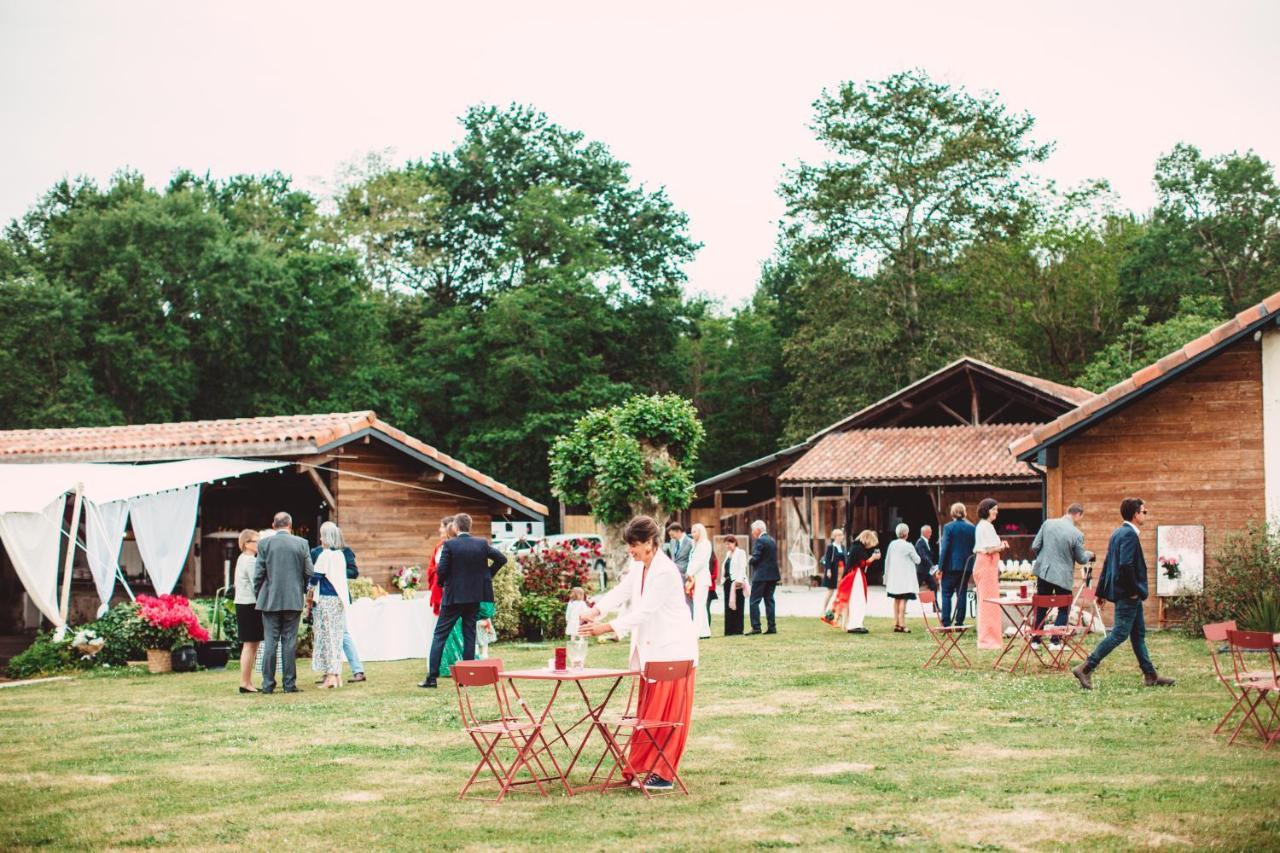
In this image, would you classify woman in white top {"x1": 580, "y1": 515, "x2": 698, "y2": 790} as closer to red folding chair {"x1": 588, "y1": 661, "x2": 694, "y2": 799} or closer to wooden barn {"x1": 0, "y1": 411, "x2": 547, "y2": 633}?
red folding chair {"x1": 588, "y1": 661, "x2": 694, "y2": 799}

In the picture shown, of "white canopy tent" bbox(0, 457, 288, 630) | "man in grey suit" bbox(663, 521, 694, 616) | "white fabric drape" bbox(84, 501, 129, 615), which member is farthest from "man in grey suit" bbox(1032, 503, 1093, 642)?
"white fabric drape" bbox(84, 501, 129, 615)

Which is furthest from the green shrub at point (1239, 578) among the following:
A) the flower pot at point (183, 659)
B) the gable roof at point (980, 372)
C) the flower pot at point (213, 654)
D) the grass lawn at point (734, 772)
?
the gable roof at point (980, 372)

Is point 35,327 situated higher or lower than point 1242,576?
higher

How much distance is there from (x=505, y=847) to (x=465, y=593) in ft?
20.4

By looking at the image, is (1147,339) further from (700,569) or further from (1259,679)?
(1259,679)

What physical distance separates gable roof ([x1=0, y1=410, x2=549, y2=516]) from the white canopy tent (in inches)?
29.5

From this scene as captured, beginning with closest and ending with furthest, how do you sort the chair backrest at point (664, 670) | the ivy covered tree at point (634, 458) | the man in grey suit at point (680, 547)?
the chair backrest at point (664, 670) → the man in grey suit at point (680, 547) → the ivy covered tree at point (634, 458)

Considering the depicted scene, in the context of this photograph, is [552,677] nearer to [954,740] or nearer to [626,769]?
[626,769]

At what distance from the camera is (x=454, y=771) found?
8391mm

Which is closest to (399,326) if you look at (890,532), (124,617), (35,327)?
(35,327)

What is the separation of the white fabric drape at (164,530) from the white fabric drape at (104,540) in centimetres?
25

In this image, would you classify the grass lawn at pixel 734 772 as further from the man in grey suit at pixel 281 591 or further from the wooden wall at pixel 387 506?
the wooden wall at pixel 387 506

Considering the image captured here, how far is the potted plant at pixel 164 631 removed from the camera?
1521cm

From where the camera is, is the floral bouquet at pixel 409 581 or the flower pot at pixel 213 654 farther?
the floral bouquet at pixel 409 581
